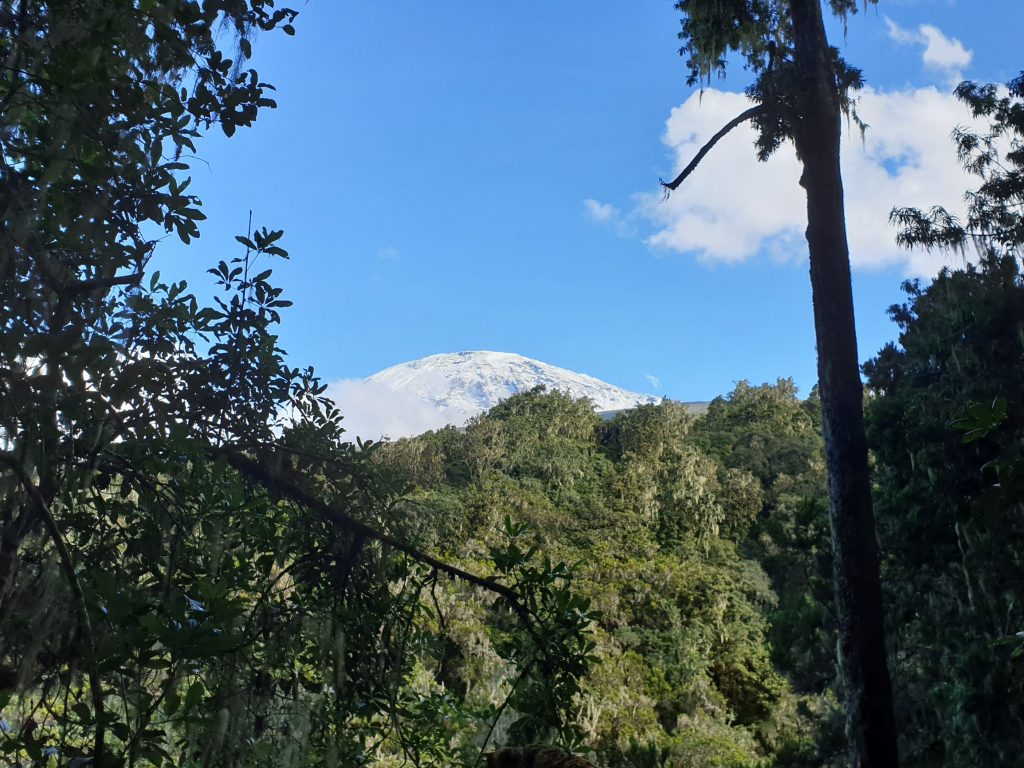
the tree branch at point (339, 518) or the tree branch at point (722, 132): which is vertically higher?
→ the tree branch at point (722, 132)

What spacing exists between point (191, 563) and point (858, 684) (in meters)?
3.21

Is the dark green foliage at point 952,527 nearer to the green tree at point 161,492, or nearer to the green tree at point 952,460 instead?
the green tree at point 952,460

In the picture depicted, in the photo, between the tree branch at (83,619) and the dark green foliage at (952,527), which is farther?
the dark green foliage at (952,527)

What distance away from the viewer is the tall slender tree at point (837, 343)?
3.75m

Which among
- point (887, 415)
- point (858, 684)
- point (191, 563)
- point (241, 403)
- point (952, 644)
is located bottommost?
point (952, 644)

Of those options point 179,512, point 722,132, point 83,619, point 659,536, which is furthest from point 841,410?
point 659,536

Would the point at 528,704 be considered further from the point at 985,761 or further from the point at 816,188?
the point at 985,761

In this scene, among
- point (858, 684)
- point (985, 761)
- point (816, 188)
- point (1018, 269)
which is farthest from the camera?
point (1018, 269)

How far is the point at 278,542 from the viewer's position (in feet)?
8.87

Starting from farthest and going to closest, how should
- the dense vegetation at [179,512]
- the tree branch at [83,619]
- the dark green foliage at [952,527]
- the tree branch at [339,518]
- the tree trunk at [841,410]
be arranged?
the dark green foliage at [952,527]
the tree trunk at [841,410]
the tree branch at [339,518]
the dense vegetation at [179,512]
the tree branch at [83,619]

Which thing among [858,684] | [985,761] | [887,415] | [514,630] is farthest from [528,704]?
[887,415]

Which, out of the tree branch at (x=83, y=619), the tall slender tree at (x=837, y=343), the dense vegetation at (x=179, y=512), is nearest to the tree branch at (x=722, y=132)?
the tall slender tree at (x=837, y=343)

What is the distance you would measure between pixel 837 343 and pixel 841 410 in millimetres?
374

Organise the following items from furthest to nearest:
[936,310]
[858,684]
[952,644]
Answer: [936,310]
[952,644]
[858,684]
